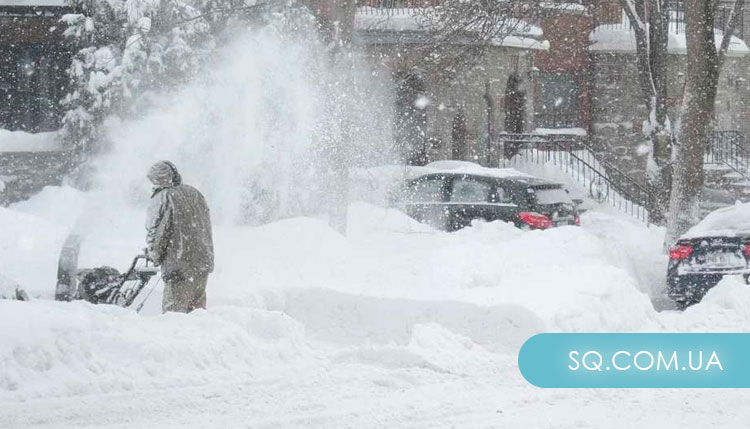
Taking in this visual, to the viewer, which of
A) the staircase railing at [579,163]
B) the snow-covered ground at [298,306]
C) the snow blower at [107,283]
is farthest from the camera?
the staircase railing at [579,163]

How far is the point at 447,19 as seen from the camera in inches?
757

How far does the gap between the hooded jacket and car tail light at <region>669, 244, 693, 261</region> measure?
6240mm

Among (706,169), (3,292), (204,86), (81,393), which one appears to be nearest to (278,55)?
(204,86)

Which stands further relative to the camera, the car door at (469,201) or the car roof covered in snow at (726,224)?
the car door at (469,201)

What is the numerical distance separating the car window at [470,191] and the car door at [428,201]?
0.19 meters

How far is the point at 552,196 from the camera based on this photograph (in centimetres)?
1828

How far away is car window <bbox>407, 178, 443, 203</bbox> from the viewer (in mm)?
18578

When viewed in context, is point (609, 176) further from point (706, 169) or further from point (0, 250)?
point (0, 250)

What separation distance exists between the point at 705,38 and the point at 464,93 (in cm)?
1089

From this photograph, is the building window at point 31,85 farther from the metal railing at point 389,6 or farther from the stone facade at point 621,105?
the stone facade at point 621,105

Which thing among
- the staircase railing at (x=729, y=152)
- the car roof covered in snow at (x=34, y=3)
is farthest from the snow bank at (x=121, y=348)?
the staircase railing at (x=729, y=152)

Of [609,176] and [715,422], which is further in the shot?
[609,176]

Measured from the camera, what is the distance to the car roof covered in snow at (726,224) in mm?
12656

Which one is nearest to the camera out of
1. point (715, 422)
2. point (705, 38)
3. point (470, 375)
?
point (715, 422)
